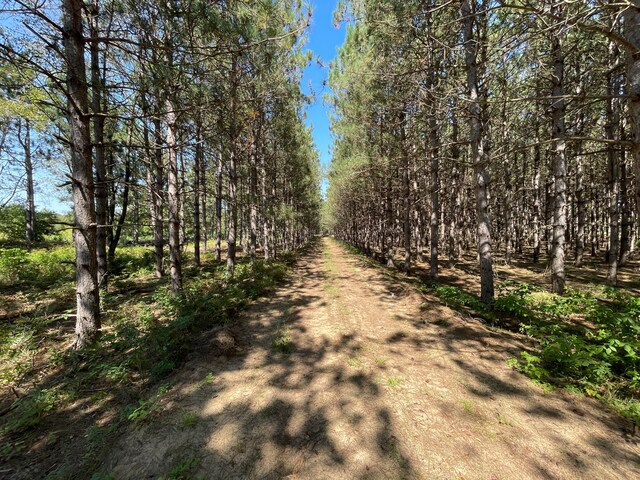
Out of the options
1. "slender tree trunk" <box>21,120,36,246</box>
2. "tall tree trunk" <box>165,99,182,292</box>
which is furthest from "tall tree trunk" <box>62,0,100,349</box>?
"slender tree trunk" <box>21,120,36,246</box>

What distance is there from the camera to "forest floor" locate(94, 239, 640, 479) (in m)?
2.77

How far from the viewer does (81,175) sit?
15.6 ft

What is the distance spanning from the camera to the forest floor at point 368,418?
2.77m

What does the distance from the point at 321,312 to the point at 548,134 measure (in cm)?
1539

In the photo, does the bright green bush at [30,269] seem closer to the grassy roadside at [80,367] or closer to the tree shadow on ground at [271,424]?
the grassy roadside at [80,367]

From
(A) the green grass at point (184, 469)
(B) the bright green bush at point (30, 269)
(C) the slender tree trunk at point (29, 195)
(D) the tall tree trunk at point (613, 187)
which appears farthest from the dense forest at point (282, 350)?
(C) the slender tree trunk at point (29, 195)

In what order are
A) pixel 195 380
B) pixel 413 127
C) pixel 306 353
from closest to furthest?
pixel 195 380
pixel 306 353
pixel 413 127

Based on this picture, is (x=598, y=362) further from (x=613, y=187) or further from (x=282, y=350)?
(x=613, y=187)

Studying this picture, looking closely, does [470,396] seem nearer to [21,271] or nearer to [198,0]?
[198,0]

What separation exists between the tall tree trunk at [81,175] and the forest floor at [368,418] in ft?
6.91

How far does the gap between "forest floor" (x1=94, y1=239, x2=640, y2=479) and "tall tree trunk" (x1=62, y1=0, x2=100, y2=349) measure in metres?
2.11

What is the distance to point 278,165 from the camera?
78.6 ft

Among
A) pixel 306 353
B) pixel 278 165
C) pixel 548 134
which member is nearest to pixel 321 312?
pixel 306 353

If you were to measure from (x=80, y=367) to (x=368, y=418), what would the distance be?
498 cm
